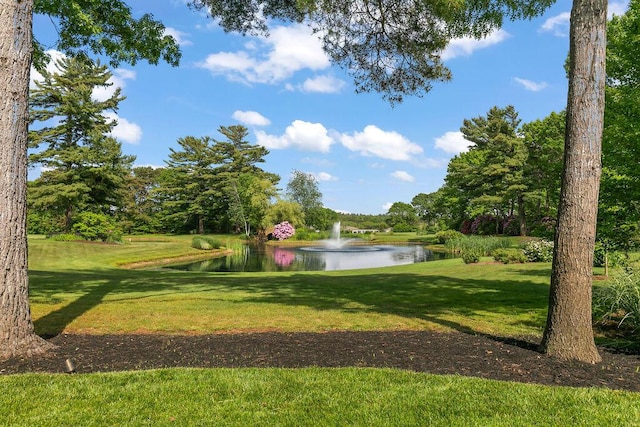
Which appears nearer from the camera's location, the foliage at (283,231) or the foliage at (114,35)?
the foliage at (114,35)

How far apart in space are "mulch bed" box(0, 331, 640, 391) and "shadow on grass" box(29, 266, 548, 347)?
923 millimetres

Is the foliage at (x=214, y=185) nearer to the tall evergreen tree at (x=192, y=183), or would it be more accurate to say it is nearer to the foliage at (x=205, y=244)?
the tall evergreen tree at (x=192, y=183)

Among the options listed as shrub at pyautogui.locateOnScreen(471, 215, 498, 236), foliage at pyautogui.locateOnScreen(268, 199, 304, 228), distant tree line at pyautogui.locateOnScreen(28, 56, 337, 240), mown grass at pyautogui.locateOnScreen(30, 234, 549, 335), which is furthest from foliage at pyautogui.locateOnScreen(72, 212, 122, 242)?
shrub at pyautogui.locateOnScreen(471, 215, 498, 236)

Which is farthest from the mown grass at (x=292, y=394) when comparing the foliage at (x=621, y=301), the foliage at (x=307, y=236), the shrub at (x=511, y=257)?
the foliage at (x=307, y=236)

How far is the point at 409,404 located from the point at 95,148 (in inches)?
1331

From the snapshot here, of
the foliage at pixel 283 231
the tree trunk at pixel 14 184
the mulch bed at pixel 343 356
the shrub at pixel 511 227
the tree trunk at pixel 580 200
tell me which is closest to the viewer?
the mulch bed at pixel 343 356

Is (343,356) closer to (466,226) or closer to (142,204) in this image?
(466,226)

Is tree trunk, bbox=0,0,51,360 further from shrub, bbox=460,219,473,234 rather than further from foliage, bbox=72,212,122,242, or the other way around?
shrub, bbox=460,219,473,234

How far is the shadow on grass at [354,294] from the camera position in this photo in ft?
24.1

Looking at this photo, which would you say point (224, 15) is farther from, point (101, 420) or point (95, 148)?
point (95, 148)

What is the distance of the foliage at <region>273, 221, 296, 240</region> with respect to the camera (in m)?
45.8

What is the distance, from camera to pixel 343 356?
466cm

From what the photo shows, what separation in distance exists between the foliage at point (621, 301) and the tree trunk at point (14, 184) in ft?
24.8

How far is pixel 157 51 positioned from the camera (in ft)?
30.5
